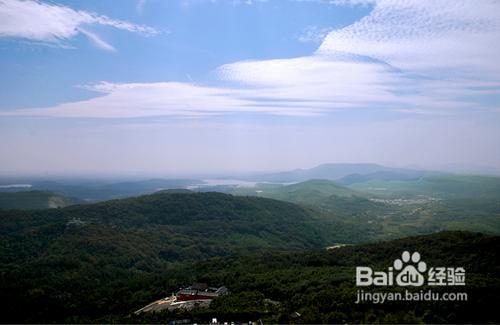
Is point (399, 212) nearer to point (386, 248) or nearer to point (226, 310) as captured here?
point (386, 248)

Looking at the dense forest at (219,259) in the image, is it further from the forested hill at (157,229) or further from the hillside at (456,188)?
the hillside at (456,188)

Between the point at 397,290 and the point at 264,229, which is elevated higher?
the point at 397,290

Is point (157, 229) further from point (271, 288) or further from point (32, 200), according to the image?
point (32, 200)

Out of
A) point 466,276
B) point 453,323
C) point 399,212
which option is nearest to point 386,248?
point 466,276

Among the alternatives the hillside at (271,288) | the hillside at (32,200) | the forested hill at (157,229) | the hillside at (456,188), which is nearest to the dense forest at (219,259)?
the hillside at (271,288)

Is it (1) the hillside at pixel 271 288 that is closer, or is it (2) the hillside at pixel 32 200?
(1) the hillside at pixel 271 288

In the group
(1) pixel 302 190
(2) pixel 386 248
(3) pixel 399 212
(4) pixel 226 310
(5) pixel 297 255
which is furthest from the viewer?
(1) pixel 302 190

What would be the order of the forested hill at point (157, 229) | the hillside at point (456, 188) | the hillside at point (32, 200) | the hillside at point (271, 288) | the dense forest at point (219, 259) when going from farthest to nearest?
the hillside at point (456, 188) → the hillside at point (32, 200) → the forested hill at point (157, 229) → the dense forest at point (219, 259) → the hillside at point (271, 288)

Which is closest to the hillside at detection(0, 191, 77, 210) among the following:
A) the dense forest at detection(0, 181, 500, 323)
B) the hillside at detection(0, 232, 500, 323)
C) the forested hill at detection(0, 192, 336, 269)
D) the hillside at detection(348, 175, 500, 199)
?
the forested hill at detection(0, 192, 336, 269)

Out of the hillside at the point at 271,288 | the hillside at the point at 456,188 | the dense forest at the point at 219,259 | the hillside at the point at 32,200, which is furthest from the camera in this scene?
the hillside at the point at 456,188
